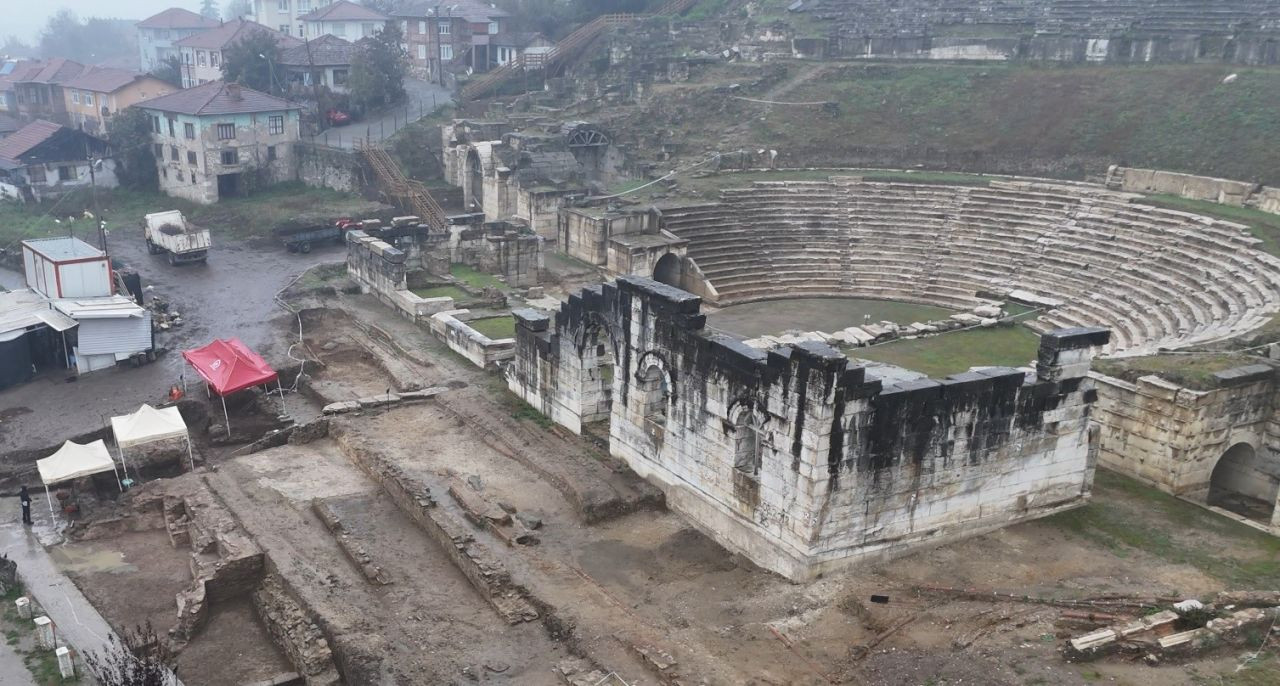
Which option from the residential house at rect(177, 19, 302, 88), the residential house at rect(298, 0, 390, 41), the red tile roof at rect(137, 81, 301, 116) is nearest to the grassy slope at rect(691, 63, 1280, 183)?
the red tile roof at rect(137, 81, 301, 116)

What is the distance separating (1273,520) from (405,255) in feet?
85.5

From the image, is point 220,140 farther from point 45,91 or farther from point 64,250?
point 45,91

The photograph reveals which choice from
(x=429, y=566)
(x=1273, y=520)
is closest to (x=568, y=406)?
(x=429, y=566)

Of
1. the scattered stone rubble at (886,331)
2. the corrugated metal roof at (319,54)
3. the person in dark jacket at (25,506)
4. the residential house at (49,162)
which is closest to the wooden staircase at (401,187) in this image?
the corrugated metal roof at (319,54)

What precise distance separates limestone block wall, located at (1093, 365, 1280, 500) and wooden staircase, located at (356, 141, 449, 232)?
2887 centimetres

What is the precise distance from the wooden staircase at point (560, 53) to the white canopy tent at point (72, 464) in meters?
38.5

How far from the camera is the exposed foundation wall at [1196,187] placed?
34469mm

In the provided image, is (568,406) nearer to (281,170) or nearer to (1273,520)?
(1273,520)

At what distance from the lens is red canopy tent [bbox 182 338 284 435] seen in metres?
26.9

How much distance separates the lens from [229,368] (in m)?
27.1

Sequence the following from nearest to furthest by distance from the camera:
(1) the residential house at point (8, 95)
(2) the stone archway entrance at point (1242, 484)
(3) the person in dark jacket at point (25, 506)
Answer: (3) the person in dark jacket at point (25, 506) → (2) the stone archway entrance at point (1242, 484) → (1) the residential house at point (8, 95)

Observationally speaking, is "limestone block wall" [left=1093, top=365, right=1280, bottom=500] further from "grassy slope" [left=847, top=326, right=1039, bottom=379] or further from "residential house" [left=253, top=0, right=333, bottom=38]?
"residential house" [left=253, top=0, right=333, bottom=38]

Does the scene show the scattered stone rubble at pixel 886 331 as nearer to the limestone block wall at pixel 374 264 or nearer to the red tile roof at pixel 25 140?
the limestone block wall at pixel 374 264

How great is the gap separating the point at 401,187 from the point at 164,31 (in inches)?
1851
